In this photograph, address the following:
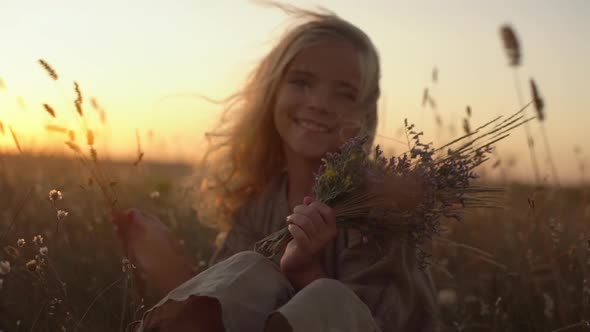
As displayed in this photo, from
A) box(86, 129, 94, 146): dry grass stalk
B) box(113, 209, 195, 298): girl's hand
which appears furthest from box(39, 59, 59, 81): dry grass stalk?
box(113, 209, 195, 298): girl's hand

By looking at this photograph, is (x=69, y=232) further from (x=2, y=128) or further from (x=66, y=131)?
(x=66, y=131)

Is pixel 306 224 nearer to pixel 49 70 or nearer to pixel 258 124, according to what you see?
pixel 49 70

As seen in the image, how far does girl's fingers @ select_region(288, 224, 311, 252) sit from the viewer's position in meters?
2.22

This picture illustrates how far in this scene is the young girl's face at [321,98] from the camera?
325 cm

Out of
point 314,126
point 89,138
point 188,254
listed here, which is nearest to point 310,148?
point 314,126

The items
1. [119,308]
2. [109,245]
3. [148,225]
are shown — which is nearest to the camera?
[119,308]

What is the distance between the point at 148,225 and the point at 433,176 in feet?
4.83

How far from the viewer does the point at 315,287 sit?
1976 millimetres

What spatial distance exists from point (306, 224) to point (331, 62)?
1307mm

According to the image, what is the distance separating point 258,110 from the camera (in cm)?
373

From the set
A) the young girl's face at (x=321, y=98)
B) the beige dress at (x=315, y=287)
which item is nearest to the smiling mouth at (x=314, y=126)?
the young girl's face at (x=321, y=98)

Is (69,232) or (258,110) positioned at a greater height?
(258,110)

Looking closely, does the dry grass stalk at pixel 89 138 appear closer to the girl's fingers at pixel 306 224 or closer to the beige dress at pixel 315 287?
the beige dress at pixel 315 287

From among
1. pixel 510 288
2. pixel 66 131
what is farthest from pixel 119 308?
pixel 510 288
